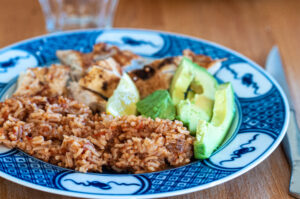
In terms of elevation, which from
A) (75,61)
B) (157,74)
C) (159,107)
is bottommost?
(159,107)

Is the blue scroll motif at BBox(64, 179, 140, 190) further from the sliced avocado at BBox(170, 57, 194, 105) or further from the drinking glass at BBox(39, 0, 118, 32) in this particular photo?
the drinking glass at BBox(39, 0, 118, 32)

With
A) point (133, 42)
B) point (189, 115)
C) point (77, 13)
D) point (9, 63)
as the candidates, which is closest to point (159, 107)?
point (189, 115)

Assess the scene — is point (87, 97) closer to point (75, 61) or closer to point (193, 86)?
point (75, 61)

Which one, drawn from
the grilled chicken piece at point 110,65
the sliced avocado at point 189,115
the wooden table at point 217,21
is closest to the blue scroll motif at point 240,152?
the sliced avocado at point 189,115

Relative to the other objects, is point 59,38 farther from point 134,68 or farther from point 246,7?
point 246,7

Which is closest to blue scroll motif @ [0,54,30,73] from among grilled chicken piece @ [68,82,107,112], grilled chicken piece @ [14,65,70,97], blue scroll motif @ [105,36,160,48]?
grilled chicken piece @ [14,65,70,97]
